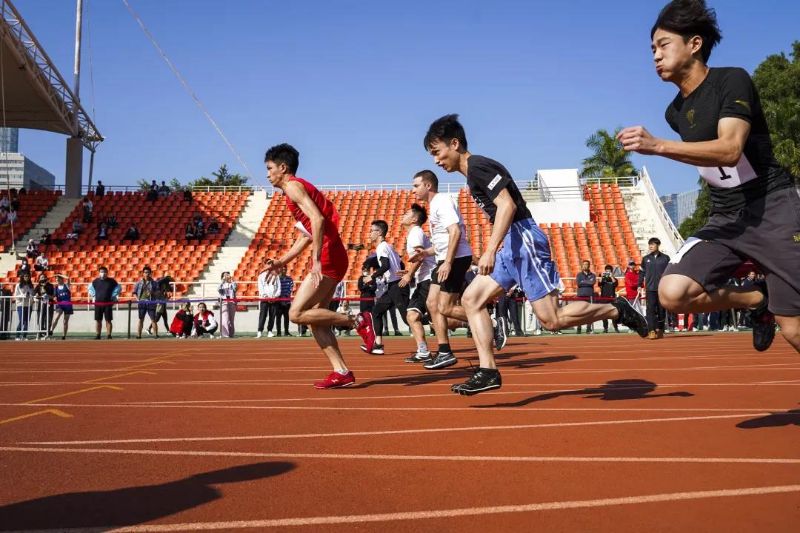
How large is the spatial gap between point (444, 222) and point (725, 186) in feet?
12.5

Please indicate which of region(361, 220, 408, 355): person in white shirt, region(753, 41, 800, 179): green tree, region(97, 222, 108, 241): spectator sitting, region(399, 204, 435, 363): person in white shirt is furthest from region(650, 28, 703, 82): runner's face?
Answer: region(753, 41, 800, 179): green tree

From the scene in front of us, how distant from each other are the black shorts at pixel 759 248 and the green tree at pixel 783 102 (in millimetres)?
35211

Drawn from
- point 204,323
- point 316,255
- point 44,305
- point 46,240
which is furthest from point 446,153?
point 46,240

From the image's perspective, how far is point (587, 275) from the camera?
1689 cm

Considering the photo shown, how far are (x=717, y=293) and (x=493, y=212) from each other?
1.90 metres

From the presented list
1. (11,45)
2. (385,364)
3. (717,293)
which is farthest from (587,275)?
(11,45)

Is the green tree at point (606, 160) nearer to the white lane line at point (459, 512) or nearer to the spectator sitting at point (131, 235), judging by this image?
the spectator sitting at point (131, 235)

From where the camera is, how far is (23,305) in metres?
17.1

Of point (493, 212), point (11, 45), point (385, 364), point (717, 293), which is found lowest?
point (385, 364)

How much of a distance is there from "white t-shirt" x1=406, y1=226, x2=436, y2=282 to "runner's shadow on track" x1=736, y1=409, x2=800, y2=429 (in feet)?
15.5

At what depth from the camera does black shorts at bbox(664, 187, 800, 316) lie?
10.6 feet

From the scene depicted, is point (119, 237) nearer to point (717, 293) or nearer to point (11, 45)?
point (11, 45)

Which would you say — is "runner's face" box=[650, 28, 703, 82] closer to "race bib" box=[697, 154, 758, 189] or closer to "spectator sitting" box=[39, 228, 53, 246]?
"race bib" box=[697, 154, 758, 189]

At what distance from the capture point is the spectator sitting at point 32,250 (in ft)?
82.9
